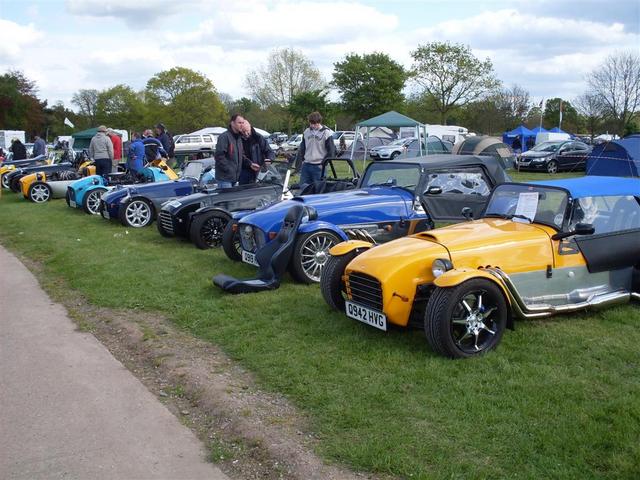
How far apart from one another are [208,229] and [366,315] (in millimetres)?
5089

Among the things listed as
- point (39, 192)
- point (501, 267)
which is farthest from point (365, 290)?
point (39, 192)

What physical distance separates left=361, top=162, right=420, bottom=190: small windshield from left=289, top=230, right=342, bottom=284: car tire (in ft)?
4.93

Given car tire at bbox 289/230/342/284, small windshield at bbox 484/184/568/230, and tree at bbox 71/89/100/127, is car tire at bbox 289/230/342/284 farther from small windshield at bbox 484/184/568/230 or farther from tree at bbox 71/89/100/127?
tree at bbox 71/89/100/127

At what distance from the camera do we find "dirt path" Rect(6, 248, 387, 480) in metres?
3.57

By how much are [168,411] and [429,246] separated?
258 centimetres

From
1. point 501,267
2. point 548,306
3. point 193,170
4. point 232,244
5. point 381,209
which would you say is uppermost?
point 193,170

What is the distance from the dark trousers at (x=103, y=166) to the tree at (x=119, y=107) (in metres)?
64.9

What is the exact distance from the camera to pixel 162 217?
35.1 ft

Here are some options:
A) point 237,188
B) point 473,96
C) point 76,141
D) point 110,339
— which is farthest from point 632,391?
point 473,96

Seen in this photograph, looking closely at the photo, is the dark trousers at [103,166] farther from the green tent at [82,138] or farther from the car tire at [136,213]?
the green tent at [82,138]

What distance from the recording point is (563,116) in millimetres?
71500

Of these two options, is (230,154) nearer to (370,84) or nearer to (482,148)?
(482,148)

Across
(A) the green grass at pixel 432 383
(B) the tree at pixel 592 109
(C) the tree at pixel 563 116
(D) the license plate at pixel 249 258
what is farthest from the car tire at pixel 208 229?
(C) the tree at pixel 563 116

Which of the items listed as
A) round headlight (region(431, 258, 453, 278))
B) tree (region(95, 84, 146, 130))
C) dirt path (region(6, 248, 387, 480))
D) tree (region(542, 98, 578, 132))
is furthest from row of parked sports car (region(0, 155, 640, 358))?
tree (region(95, 84, 146, 130))
